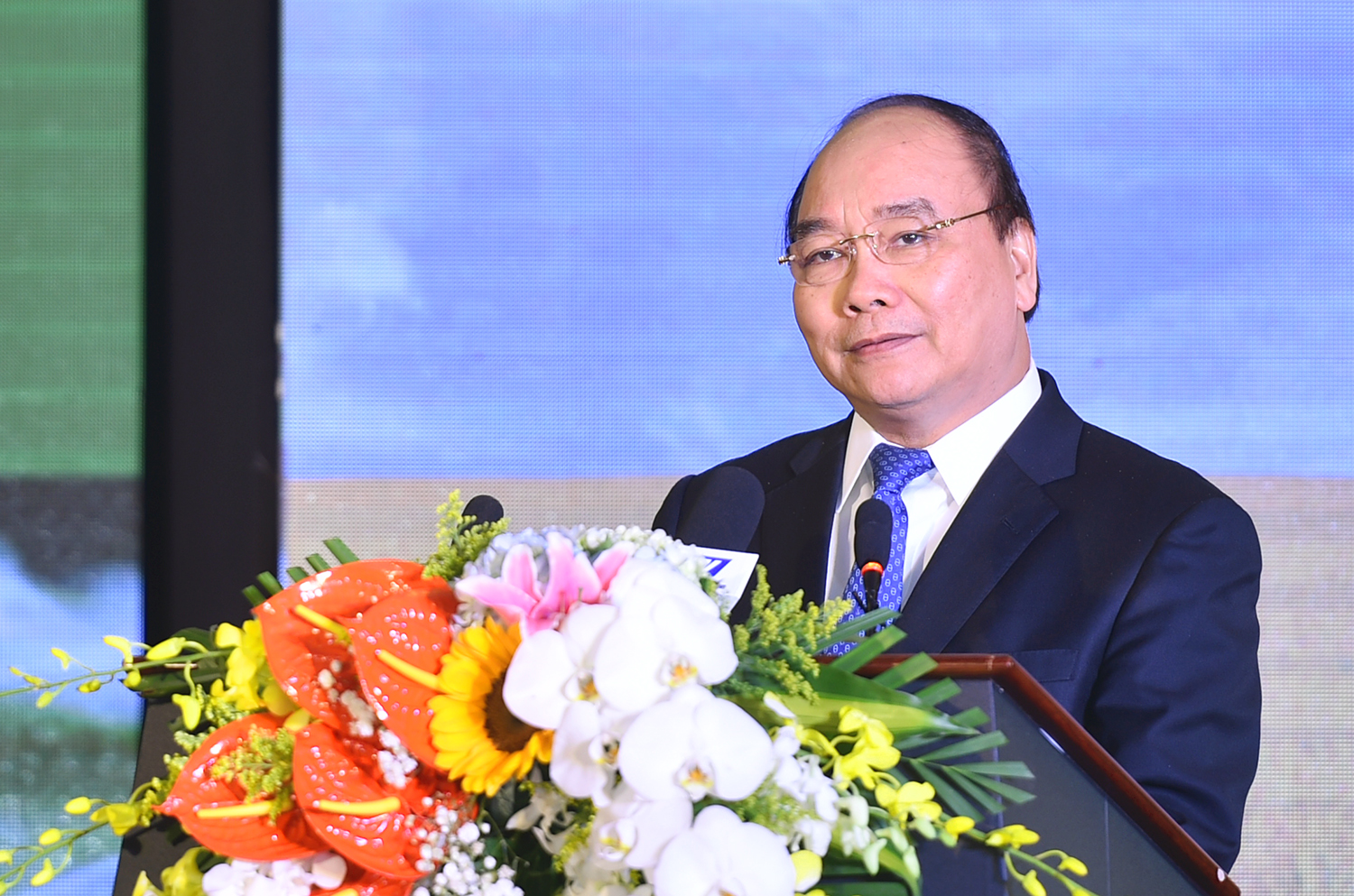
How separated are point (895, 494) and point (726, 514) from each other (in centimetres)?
88

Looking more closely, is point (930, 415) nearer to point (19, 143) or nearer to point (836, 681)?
point (836, 681)

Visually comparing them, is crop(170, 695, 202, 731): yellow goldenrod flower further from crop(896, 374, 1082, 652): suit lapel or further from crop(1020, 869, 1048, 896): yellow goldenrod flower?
crop(896, 374, 1082, 652): suit lapel

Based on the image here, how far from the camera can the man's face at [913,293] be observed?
1752 millimetres

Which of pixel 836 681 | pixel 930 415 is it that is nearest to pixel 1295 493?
pixel 930 415

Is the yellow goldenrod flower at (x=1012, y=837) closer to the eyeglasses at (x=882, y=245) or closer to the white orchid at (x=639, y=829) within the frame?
the white orchid at (x=639, y=829)

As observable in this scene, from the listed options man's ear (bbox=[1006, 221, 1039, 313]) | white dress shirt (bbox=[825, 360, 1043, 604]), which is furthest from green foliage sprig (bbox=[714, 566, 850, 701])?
man's ear (bbox=[1006, 221, 1039, 313])

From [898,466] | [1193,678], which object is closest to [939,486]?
[898,466]

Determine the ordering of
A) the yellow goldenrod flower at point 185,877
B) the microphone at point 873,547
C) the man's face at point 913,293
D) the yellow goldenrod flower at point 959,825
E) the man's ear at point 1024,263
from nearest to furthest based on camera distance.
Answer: the yellow goldenrod flower at point 959,825 → the yellow goldenrod flower at point 185,877 → the microphone at point 873,547 → the man's face at point 913,293 → the man's ear at point 1024,263

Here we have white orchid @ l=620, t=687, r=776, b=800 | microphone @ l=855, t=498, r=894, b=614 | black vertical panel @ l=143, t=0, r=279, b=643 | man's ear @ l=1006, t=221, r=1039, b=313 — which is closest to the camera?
white orchid @ l=620, t=687, r=776, b=800

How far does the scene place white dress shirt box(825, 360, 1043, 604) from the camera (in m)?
1.76

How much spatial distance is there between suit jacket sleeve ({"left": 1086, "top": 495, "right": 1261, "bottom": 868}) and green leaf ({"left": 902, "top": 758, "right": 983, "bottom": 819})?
0.74 meters

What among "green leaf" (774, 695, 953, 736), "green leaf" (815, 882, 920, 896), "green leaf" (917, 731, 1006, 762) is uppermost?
"green leaf" (774, 695, 953, 736)

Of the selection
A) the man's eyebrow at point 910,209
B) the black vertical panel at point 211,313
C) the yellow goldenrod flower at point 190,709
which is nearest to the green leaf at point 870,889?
the yellow goldenrod flower at point 190,709

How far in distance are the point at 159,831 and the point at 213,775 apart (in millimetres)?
193
